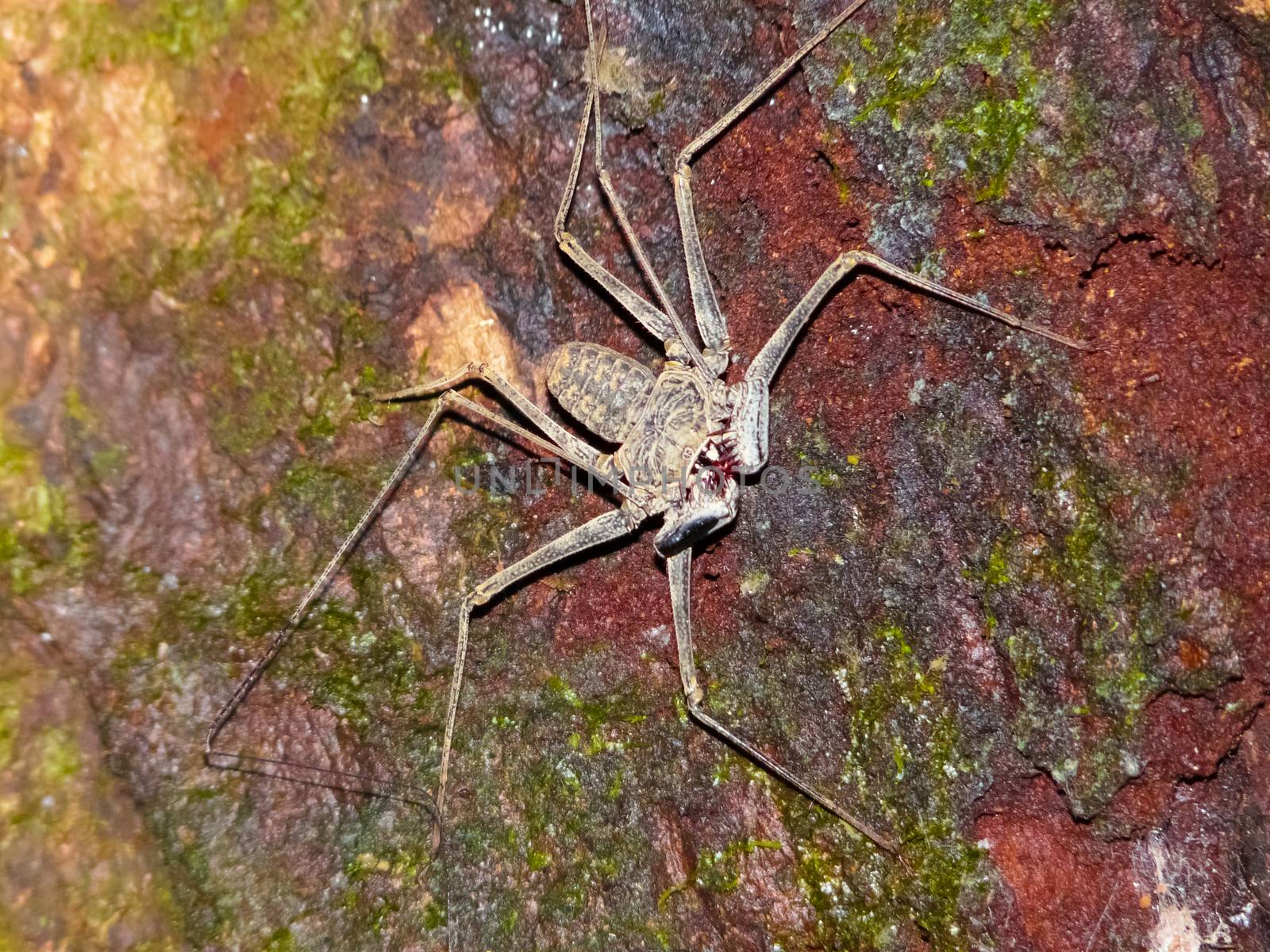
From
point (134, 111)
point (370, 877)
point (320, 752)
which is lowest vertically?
point (370, 877)

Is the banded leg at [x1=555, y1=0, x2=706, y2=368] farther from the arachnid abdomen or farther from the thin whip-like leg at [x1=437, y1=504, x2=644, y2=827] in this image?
the thin whip-like leg at [x1=437, y1=504, x2=644, y2=827]

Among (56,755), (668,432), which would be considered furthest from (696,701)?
(56,755)

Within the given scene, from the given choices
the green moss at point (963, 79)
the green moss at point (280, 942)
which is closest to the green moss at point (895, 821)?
the green moss at point (963, 79)

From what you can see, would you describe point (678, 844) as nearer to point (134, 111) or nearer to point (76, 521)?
point (76, 521)

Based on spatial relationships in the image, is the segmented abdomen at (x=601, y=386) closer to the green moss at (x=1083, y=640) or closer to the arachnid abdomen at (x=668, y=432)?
the arachnid abdomen at (x=668, y=432)

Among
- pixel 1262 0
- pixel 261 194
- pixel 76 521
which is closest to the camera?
pixel 1262 0

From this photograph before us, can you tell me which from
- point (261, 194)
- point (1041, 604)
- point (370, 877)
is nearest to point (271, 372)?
point (261, 194)
